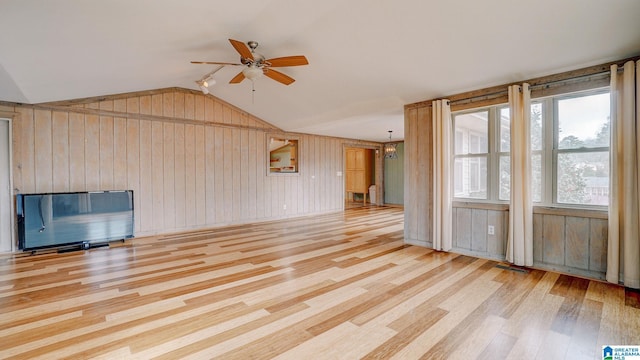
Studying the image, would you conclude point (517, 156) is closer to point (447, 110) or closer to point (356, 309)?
point (447, 110)

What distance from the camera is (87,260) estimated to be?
4.05 m

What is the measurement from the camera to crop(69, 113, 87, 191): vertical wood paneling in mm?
4902

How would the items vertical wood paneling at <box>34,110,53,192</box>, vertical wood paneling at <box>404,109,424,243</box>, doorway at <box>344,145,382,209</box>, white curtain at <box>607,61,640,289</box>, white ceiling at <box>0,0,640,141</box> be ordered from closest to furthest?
white ceiling at <box>0,0,640,141</box>
white curtain at <box>607,61,640,289</box>
vertical wood paneling at <box>34,110,53,192</box>
vertical wood paneling at <box>404,109,424,243</box>
doorway at <box>344,145,382,209</box>

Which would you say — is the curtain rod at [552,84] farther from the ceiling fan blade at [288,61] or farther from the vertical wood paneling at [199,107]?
the vertical wood paneling at [199,107]

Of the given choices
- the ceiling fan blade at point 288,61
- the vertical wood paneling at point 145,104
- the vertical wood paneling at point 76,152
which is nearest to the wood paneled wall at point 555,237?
the ceiling fan blade at point 288,61

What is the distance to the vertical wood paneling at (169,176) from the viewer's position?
5836mm

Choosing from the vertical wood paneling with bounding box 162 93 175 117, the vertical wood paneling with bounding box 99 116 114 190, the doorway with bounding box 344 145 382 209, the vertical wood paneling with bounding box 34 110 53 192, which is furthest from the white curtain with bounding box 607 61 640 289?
the doorway with bounding box 344 145 382 209

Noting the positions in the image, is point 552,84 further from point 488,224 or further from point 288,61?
point 288,61

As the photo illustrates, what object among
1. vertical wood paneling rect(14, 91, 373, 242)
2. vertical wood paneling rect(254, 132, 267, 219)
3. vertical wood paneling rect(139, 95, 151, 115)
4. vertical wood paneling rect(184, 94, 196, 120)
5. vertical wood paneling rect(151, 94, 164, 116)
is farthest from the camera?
vertical wood paneling rect(254, 132, 267, 219)

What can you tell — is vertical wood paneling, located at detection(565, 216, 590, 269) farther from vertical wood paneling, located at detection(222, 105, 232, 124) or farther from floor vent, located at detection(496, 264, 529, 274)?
vertical wood paneling, located at detection(222, 105, 232, 124)

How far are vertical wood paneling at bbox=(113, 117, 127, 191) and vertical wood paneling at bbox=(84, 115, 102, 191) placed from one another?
0.24 metres

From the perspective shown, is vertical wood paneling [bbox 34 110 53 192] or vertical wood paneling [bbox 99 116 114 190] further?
vertical wood paneling [bbox 99 116 114 190]

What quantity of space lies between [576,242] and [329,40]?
378 centimetres

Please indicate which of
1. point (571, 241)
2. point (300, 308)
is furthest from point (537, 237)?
point (300, 308)
